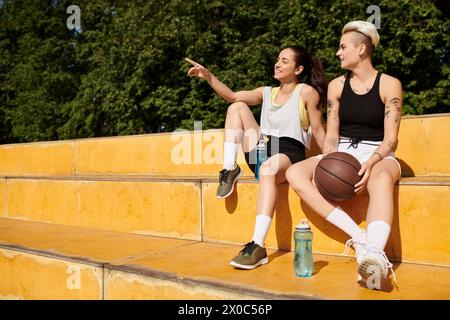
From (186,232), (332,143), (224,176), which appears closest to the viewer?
(332,143)

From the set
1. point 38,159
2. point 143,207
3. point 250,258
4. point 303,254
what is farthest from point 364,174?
point 38,159

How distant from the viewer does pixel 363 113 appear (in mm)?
3023

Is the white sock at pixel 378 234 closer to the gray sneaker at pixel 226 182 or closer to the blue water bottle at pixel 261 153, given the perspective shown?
A: the blue water bottle at pixel 261 153

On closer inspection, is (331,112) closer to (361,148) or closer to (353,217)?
(361,148)

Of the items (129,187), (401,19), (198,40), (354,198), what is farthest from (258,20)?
(354,198)

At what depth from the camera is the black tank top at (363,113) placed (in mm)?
2980

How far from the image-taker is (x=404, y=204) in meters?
2.85

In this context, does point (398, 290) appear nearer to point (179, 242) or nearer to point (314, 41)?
point (179, 242)

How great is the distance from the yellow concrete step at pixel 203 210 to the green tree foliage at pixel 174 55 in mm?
7753

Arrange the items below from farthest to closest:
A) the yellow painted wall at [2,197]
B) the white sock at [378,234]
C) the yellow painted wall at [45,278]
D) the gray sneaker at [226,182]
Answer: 1. the yellow painted wall at [2,197]
2. the gray sneaker at [226,182]
3. the yellow painted wall at [45,278]
4. the white sock at [378,234]

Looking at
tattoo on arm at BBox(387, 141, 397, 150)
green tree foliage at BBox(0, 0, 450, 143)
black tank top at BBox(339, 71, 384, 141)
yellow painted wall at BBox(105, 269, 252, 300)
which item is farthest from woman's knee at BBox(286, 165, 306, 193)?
green tree foliage at BBox(0, 0, 450, 143)

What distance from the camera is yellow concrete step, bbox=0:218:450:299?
2.30 m

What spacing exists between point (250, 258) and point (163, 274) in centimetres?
57

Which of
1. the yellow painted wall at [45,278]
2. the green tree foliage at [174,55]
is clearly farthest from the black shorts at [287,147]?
the green tree foliage at [174,55]
